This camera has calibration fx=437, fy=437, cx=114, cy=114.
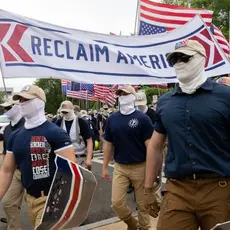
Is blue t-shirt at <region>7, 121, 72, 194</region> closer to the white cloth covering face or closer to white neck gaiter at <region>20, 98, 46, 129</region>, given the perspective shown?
white neck gaiter at <region>20, 98, 46, 129</region>

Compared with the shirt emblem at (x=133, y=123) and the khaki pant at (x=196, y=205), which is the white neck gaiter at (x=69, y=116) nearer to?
the shirt emblem at (x=133, y=123)

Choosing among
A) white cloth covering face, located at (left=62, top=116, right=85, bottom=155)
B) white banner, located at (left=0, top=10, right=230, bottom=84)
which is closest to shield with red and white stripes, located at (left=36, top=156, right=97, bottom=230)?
white banner, located at (left=0, top=10, right=230, bottom=84)

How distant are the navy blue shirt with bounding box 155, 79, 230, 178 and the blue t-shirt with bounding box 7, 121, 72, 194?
1085 millimetres

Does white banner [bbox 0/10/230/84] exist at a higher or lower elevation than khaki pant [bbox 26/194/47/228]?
higher

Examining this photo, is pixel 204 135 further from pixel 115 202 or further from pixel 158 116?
pixel 115 202

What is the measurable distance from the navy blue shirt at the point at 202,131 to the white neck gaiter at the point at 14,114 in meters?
2.93

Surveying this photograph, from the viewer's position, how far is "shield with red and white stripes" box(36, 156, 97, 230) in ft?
10.2

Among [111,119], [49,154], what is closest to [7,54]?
[49,154]

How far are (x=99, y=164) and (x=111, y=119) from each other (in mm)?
7773

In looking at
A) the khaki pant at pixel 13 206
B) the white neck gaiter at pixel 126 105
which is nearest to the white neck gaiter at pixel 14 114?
the khaki pant at pixel 13 206

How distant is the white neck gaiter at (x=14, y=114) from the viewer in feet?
18.8

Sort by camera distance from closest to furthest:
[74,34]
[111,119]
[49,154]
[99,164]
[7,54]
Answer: [49,154] → [7,54] → [74,34] → [111,119] → [99,164]

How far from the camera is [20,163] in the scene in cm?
393

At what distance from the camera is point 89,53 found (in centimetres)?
511
